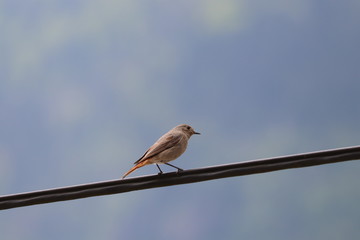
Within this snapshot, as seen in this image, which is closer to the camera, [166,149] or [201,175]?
[201,175]

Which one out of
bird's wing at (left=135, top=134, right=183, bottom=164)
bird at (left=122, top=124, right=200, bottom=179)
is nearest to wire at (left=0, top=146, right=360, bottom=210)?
bird at (left=122, top=124, right=200, bottom=179)

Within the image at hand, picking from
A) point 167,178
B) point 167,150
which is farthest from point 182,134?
point 167,178

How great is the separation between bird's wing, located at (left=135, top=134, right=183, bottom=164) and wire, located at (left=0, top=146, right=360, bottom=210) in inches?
81.3

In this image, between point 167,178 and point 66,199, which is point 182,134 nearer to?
point 167,178

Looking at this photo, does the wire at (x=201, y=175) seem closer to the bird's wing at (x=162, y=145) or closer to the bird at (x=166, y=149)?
the bird at (x=166, y=149)

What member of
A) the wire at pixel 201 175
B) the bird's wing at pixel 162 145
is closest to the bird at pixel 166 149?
the bird's wing at pixel 162 145

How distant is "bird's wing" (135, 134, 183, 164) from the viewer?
6997 millimetres

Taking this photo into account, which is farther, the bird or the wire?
the bird

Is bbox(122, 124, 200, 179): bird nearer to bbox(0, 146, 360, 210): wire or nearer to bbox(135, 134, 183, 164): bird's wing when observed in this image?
bbox(135, 134, 183, 164): bird's wing

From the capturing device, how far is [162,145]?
23.9 ft

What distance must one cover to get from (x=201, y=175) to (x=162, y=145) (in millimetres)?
2476

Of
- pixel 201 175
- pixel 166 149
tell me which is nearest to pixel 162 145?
pixel 166 149

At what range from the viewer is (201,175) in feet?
15.9

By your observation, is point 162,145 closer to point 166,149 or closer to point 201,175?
point 166,149
